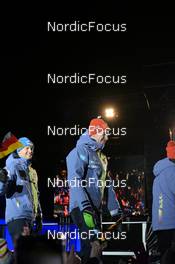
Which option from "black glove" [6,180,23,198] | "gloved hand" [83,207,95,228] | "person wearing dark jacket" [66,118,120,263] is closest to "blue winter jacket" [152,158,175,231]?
"person wearing dark jacket" [66,118,120,263]

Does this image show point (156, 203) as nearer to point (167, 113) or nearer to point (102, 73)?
point (167, 113)

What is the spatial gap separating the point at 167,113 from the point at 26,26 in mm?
2482

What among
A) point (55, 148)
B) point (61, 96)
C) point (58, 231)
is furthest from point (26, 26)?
point (58, 231)

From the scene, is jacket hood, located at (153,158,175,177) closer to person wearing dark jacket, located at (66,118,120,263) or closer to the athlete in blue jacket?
person wearing dark jacket, located at (66,118,120,263)

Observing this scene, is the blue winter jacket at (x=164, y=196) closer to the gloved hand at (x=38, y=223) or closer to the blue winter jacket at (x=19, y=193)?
the gloved hand at (x=38, y=223)

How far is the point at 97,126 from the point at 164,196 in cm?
128

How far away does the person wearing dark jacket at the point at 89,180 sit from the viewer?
615cm

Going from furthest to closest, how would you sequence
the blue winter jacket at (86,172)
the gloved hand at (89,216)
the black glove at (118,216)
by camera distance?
1. the black glove at (118,216)
2. the blue winter jacket at (86,172)
3. the gloved hand at (89,216)

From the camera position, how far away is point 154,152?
21.7 feet

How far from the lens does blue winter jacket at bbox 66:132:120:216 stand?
6223 millimetres

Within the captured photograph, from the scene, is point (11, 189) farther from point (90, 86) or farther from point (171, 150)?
point (171, 150)

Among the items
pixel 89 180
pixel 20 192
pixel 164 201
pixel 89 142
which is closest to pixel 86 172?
pixel 89 180

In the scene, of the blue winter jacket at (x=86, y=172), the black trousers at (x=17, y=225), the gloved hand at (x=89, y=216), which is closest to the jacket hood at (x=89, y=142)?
the blue winter jacket at (x=86, y=172)

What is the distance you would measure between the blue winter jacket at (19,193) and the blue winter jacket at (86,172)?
56cm
